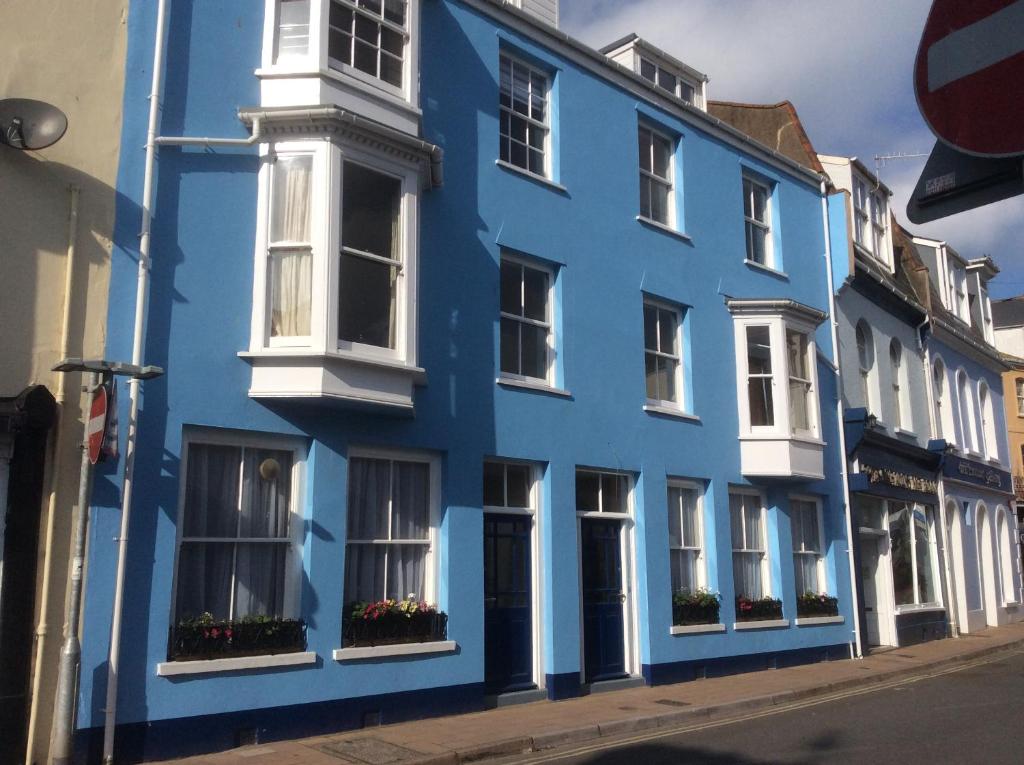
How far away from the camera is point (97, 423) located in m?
8.01

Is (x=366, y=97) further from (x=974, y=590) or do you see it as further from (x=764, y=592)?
(x=974, y=590)

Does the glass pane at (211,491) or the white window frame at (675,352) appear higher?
the white window frame at (675,352)

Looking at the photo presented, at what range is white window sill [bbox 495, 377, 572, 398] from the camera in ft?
39.4

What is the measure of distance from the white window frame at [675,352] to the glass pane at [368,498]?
522 cm

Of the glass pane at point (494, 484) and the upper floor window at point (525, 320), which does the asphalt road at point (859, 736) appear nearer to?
the glass pane at point (494, 484)

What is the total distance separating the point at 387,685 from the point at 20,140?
21.0 ft

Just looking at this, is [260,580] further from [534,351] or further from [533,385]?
[534,351]

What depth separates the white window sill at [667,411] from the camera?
14.0m

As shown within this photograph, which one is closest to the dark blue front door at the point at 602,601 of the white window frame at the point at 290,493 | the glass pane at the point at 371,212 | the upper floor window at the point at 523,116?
the white window frame at the point at 290,493

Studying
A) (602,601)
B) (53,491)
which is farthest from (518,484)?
(53,491)

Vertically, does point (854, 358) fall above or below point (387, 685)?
above

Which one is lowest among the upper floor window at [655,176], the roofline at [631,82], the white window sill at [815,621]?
the white window sill at [815,621]

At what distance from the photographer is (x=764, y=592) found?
52.0 feet

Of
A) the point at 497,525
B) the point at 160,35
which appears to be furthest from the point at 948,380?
the point at 160,35
